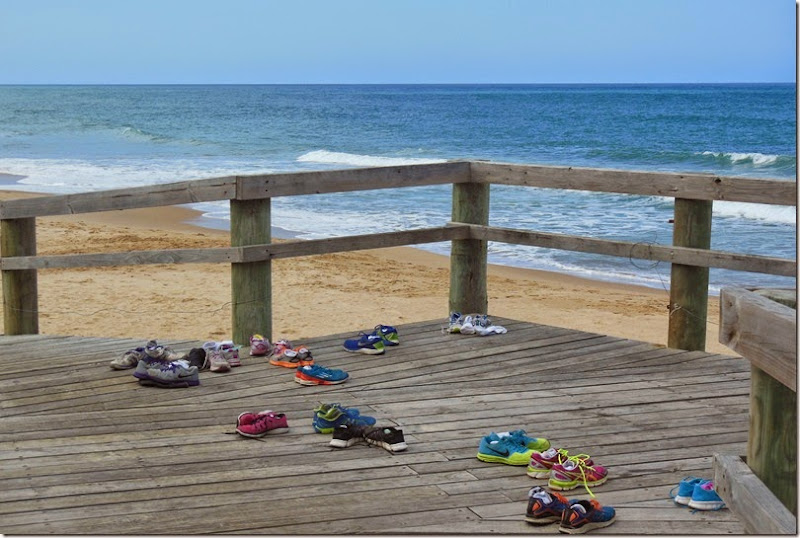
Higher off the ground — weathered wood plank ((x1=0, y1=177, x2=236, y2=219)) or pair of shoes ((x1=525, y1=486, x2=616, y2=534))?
weathered wood plank ((x1=0, y1=177, x2=236, y2=219))

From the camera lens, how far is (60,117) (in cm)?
6091

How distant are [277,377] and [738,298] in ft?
9.82

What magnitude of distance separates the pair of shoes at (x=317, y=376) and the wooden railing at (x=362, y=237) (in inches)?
29.6

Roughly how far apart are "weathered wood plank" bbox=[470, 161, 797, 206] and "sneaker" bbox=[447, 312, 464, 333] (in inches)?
32.5

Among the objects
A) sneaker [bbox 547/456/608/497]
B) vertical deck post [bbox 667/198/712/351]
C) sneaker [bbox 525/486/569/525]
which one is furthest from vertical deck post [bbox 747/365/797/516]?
vertical deck post [bbox 667/198/712/351]

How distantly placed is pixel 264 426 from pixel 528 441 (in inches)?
41.5

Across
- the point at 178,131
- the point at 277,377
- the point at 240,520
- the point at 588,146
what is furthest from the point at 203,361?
the point at 178,131

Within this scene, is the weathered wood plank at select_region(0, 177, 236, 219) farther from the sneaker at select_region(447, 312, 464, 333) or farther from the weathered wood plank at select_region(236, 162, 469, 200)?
the sneaker at select_region(447, 312, 464, 333)

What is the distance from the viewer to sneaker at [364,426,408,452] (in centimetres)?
383

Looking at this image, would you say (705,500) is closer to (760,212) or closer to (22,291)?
(22,291)

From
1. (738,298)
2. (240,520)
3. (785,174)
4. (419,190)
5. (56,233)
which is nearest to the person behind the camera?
(738,298)

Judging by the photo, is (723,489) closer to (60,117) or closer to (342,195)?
(342,195)

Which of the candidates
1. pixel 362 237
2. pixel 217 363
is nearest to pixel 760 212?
pixel 362 237

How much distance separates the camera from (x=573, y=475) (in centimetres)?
346
